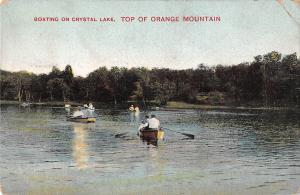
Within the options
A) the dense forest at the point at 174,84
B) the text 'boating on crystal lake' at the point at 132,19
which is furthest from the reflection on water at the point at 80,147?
the text 'boating on crystal lake' at the point at 132,19

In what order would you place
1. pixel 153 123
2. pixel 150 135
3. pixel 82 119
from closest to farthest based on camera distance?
1. pixel 150 135
2. pixel 153 123
3. pixel 82 119

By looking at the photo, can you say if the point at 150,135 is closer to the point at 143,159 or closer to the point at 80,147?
the point at 80,147

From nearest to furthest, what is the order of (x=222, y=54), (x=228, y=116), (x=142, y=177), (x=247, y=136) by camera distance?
(x=142, y=177) < (x=222, y=54) < (x=247, y=136) < (x=228, y=116)

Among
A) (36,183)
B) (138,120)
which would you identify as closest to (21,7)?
(36,183)

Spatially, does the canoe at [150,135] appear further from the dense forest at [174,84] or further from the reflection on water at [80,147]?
the reflection on water at [80,147]

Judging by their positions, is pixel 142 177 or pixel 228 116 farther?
pixel 228 116

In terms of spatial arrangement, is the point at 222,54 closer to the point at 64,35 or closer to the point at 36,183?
the point at 64,35

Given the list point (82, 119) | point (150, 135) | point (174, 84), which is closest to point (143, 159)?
point (174, 84)

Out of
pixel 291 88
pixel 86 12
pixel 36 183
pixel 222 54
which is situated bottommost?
pixel 36 183
